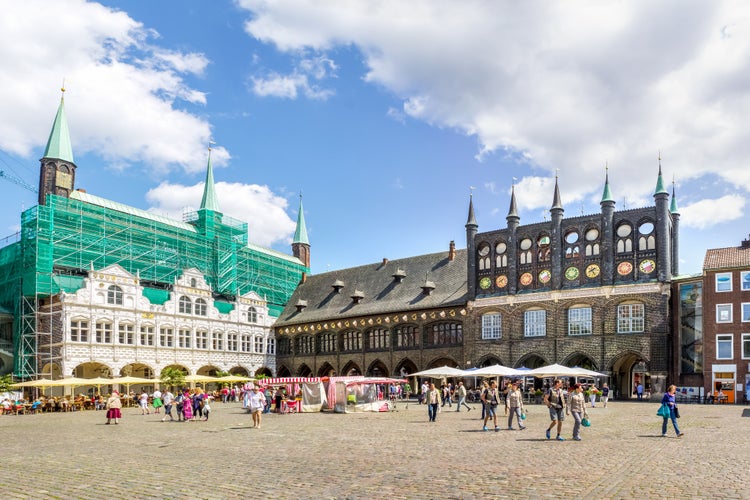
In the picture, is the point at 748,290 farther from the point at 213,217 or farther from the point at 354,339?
the point at 213,217

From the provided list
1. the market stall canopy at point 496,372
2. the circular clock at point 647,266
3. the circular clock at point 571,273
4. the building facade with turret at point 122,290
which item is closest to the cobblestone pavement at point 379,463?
the market stall canopy at point 496,372

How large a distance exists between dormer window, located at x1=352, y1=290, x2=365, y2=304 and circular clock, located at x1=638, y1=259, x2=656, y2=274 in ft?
87.1

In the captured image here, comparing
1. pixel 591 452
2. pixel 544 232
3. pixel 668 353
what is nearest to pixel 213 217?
pixel 544 232

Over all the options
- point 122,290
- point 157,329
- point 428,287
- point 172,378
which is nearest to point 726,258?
point 428,287

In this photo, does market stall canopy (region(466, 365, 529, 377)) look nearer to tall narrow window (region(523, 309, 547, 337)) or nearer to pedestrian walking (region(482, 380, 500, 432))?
tall narrow window (region(523, 309, 547, 337))

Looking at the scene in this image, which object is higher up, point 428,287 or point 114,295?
point 428,287

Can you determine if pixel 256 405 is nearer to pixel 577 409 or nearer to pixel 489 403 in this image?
pixel 489 403

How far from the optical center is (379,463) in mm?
15359

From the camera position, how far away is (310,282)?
7844 centimetres

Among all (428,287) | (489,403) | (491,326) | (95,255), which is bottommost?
(489,403)

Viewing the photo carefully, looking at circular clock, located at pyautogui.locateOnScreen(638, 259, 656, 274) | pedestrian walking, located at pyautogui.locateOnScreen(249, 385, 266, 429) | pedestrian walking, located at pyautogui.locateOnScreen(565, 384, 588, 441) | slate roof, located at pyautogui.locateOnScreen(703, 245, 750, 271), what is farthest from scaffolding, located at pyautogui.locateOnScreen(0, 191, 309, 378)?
pedestrian walking, located at pyautogui.locateOnScreen(565, 384, 588, 441)

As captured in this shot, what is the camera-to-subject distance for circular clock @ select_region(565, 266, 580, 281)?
5453 cm

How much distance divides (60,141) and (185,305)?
17791 mm

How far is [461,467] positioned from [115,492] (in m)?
6.53
